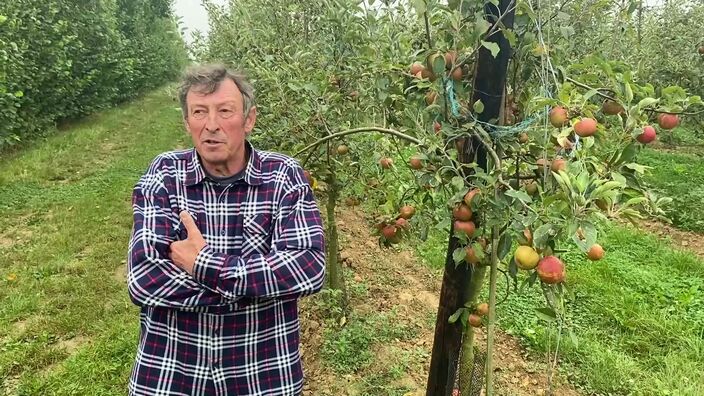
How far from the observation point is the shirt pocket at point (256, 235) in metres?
1.61

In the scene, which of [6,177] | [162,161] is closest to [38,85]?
[6,177]

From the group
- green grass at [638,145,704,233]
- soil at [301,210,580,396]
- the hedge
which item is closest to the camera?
soil at [301,210,580,396]

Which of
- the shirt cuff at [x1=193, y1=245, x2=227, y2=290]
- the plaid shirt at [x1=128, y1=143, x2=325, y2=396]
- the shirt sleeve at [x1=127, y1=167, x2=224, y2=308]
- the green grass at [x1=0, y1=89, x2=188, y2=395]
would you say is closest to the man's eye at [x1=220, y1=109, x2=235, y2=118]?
the plaid shirt at [x1=128, y1=143, x2=325, y2=396]

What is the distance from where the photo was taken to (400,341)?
3305mm

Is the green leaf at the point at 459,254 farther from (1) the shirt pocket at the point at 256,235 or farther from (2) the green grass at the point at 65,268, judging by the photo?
(2) the green grass at the point at 65,268

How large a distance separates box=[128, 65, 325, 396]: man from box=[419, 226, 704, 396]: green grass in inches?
72.4

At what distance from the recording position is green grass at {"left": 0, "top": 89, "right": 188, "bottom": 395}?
10.2ft

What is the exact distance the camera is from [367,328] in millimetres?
3375

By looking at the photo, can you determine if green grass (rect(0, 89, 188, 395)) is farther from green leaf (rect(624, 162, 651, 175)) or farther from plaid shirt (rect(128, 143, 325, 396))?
green leaf (rect(624, 162, 651, 175))

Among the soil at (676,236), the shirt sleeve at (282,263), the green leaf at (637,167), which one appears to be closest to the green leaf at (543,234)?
the green leaf at (637,167)

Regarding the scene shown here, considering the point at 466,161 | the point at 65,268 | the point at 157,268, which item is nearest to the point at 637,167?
the point at 466,161

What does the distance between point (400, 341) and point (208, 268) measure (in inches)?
81.3

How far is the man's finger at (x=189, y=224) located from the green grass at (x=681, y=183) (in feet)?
13.4

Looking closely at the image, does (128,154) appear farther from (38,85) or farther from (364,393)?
(364,393)
